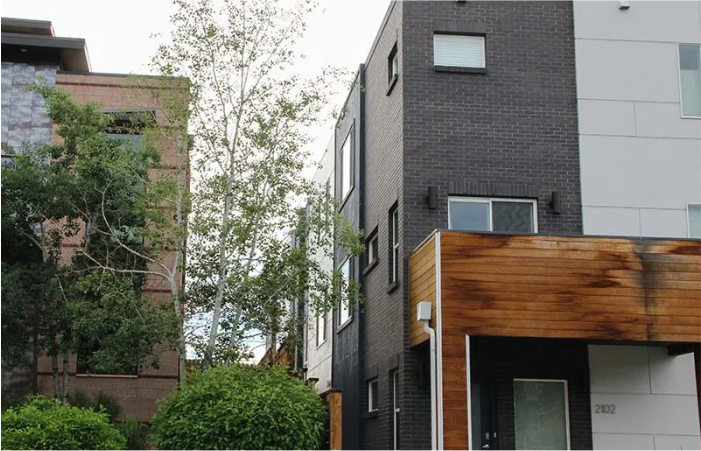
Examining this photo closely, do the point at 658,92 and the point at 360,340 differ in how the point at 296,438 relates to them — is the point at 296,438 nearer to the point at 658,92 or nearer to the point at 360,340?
the point at 360,340

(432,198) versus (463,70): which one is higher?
(463,70)

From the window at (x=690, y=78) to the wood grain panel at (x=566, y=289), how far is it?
3485 millimetres

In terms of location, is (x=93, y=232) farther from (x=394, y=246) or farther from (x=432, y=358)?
(x=432, y=358)

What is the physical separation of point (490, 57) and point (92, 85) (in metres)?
10.9

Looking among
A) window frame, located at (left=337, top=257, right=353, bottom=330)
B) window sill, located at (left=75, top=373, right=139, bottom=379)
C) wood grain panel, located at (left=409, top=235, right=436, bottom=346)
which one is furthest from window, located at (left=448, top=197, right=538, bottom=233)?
window sill, located at (left=75, top=373, right=139, bottom=379)

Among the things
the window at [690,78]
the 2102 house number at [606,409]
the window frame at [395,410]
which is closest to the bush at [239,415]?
the window frame at [395,410]

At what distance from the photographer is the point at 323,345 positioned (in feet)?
82.0

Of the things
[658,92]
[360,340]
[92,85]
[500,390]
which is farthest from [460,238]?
[92,85]

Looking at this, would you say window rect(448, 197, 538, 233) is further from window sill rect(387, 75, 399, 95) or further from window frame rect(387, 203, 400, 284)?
window sill rect(387, 75, 399, 95)

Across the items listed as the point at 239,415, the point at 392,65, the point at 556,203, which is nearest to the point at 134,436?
the point at 239,415

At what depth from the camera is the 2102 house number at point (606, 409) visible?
1389cm

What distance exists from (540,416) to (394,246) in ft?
12.6

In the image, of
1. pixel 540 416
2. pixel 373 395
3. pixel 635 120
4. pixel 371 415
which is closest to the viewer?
pixel 540 416

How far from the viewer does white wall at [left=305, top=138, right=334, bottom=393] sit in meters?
23.6
